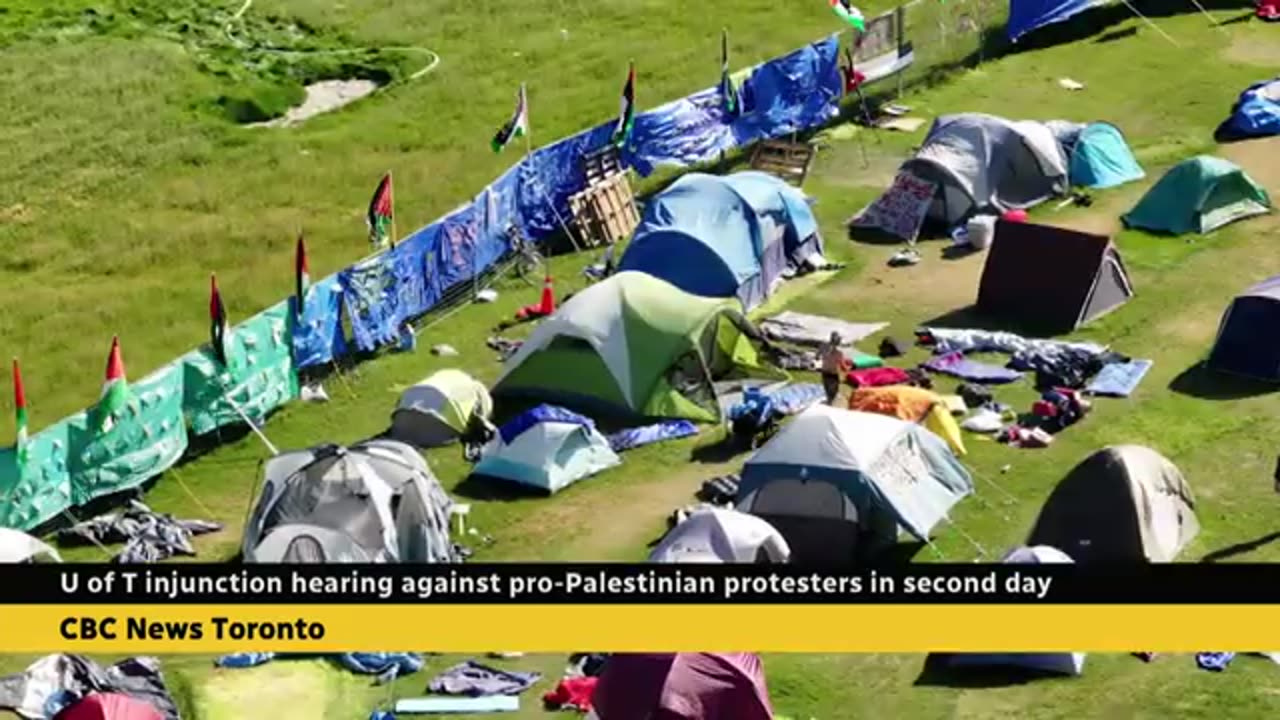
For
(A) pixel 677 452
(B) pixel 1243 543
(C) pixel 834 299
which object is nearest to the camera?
(B) pixel 1243 543

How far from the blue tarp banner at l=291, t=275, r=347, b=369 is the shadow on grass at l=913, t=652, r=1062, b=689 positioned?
521 inches

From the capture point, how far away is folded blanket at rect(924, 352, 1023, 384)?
3794cm

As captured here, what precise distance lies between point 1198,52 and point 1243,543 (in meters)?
25.7

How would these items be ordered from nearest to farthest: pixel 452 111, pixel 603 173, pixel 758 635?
1. pixel 758 635
2. pixel 603 173
3. pixel 452 111

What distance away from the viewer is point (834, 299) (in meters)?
42.0

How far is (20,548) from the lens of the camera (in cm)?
3080

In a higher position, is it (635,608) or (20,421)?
(635,608)

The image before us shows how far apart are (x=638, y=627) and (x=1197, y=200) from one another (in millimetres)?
29736

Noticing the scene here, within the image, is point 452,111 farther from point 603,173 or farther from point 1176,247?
point 1176,247

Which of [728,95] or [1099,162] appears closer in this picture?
[1099,162]

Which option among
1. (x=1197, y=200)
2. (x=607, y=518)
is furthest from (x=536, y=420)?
(x=1197, y=200)

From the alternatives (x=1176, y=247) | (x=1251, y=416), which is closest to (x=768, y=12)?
(x=1176, y=247)

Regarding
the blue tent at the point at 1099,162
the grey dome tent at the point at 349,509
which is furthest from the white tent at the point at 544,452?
the blue tent at the point at 1099,162

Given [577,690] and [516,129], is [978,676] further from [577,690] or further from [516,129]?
[516,129]
